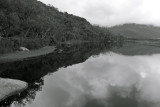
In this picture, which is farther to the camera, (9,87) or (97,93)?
(97,93)

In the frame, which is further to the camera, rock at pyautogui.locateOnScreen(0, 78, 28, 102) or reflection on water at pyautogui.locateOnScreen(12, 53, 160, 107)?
reflection on water at pyautogui.locateOnScreen(12, 53, 160, 107)

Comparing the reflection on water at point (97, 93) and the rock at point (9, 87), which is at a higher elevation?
the rock at point (9, 87)

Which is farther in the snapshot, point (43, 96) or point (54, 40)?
point (54, 40)

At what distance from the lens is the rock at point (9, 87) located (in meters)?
37.5

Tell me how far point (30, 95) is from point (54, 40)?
121m

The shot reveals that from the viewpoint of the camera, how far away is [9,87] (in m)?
39.8

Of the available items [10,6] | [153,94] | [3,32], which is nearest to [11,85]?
[153,94]

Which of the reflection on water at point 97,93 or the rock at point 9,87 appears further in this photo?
the reflection on water at point 97,93

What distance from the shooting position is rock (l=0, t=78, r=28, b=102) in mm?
37513

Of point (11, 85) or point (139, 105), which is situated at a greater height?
point (11, 85)

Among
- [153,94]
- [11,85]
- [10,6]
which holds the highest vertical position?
[10,6]

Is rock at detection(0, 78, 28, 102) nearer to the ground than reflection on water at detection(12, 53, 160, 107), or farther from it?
farther from it

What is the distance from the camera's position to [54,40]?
16050 cm

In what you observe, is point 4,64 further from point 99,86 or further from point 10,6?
point 10,6
